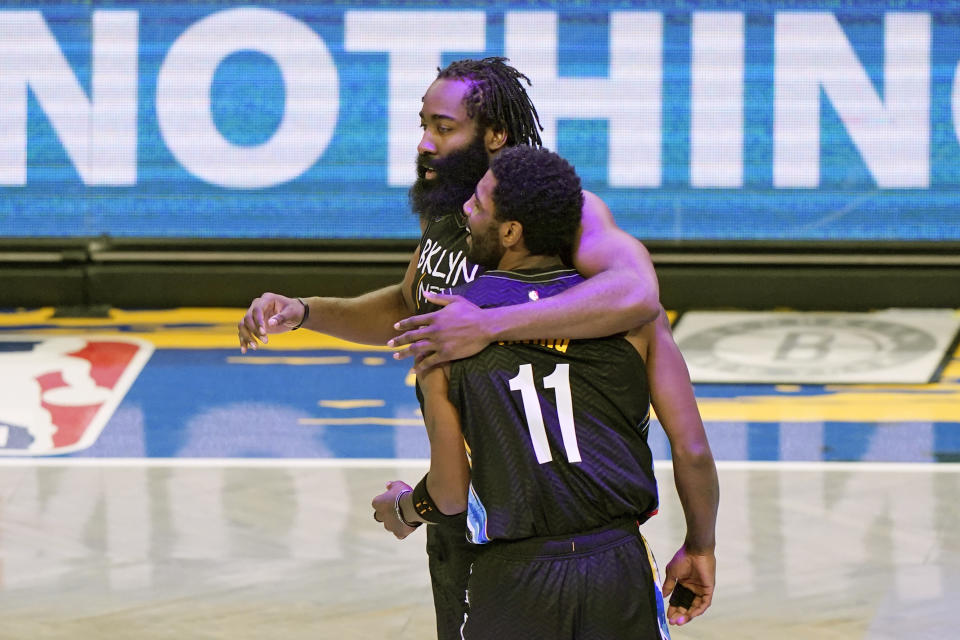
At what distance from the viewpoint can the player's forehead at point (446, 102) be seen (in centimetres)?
353

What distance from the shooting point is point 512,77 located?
12.3ft

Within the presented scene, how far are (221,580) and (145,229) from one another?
5341 mm

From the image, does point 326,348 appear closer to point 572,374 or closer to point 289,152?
point 289,152

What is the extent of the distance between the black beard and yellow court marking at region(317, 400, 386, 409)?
4708 mm

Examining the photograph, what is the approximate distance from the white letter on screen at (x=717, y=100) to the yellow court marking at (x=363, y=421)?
3339 mm

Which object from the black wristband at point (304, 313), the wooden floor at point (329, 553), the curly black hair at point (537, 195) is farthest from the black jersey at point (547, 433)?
the wooden floor at point (329, 553)

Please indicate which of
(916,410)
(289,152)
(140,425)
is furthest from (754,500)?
(289,152)

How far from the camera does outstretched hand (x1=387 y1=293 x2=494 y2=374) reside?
2896 millimetres

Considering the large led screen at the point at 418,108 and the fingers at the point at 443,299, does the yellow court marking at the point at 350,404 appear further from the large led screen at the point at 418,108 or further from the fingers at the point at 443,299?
the fingers at the point at 443,299

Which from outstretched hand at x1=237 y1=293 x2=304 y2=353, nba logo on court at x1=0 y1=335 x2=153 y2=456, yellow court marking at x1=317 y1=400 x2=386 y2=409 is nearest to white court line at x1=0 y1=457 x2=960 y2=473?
nba logo on court at x1=0 y1=335 x2=153 y2=456

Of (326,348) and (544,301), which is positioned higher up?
(544,301)

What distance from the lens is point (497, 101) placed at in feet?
11.8

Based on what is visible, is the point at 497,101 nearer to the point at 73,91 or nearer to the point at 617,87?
the point at 617,87

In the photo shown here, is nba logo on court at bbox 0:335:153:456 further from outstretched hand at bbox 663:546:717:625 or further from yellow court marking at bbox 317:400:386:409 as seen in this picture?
outstretched hand at bbox 663:546:717:625
